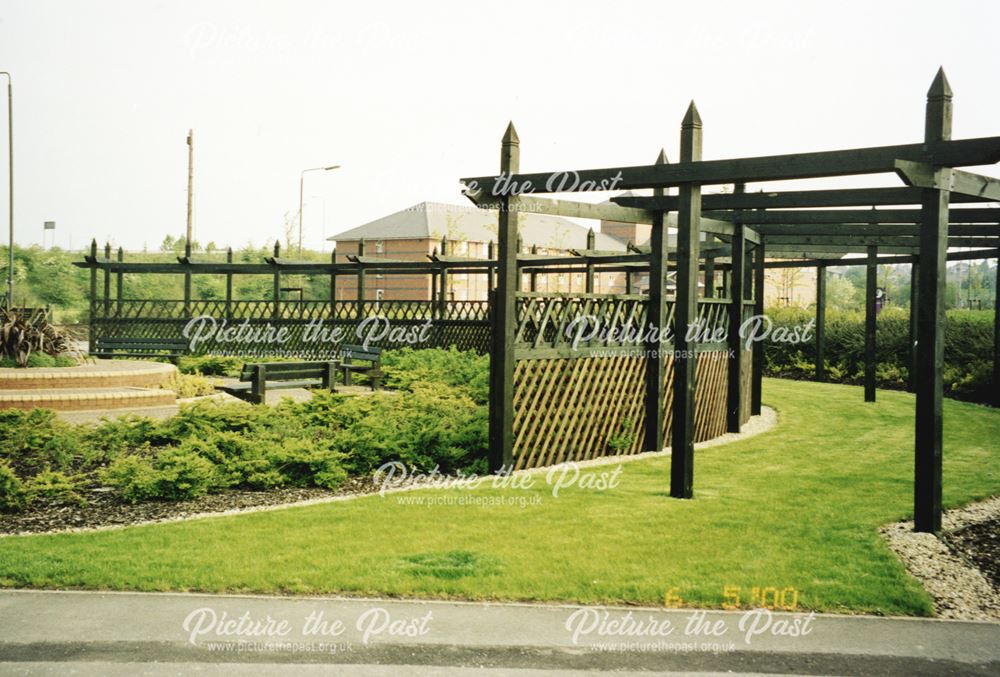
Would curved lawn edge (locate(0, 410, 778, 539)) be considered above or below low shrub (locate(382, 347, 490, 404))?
below

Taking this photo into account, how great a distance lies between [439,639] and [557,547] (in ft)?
6.91

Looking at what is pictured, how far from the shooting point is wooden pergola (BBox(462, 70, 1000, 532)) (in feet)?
25.8

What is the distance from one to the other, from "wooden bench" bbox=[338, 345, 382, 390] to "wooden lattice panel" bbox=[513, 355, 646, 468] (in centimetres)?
762

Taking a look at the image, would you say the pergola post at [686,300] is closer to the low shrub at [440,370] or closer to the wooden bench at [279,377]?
the low shrub at [440,370]

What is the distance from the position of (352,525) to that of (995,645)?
16.1 feet

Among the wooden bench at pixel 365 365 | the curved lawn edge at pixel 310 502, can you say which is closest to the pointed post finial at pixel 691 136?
the curved lawn edge at pixel 310 502

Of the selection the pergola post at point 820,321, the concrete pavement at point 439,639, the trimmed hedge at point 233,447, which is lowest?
the concrete pavement at point 439,639

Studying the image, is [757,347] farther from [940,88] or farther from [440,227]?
[440,227]

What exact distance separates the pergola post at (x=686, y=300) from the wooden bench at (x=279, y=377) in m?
8.19

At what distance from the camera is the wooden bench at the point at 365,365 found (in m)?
18.5

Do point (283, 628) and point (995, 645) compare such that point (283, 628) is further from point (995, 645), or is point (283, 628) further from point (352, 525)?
point (995, 645)

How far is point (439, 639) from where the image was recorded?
5316 millimetres

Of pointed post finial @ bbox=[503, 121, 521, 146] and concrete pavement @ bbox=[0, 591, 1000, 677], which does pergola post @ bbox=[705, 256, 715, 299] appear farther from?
concrete pavement @ bbox=[0, 591, 1000, 677]

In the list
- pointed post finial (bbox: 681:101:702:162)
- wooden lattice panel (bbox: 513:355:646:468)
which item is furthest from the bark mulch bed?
pointed post finial (bbox: 681:101:702:162)
